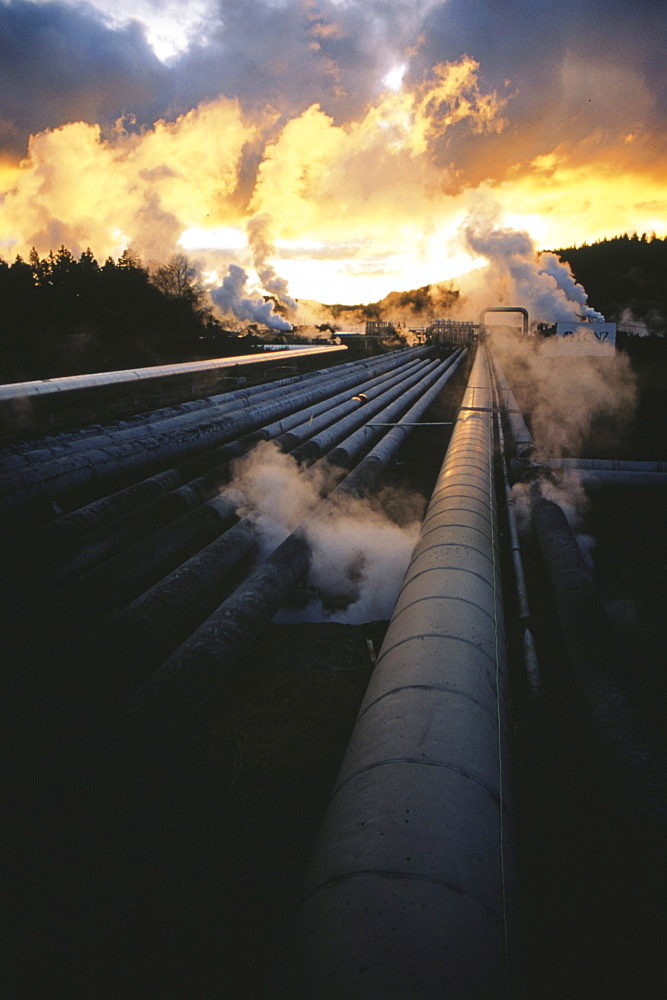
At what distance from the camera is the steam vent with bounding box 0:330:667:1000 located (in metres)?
2.38

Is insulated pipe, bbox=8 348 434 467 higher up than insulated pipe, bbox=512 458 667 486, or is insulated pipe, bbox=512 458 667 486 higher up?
insulated pipe, bbox=8 348 434 467

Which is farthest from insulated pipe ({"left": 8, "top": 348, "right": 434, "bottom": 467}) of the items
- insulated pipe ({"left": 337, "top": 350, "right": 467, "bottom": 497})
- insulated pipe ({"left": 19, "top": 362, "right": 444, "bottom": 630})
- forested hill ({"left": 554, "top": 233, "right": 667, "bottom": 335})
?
forested hill ({"left": 554, "top": 233, "right": 667, "bottom": 335})

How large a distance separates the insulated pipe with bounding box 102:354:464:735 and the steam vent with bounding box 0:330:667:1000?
0.09 feet

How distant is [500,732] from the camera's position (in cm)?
333

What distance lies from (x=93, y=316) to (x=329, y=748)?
4358cm

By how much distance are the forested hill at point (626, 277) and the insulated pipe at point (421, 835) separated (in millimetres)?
71383

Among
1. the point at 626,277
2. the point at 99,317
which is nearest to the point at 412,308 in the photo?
the point at 626,277

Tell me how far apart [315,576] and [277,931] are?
473 cm

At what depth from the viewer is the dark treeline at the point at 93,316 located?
1256 inches

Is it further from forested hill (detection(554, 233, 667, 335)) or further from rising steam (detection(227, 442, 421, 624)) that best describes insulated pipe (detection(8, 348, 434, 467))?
forested hill (detection(554, 233, 667, 335))

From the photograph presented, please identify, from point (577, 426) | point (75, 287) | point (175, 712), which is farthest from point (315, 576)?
point (75, 287)

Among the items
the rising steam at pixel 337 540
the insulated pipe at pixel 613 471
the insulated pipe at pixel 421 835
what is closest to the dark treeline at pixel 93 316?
the rising steam at pixel 337 540

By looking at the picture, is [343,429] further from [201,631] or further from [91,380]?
[201,631]

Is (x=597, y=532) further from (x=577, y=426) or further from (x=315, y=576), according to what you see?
(x=577, y=426)
